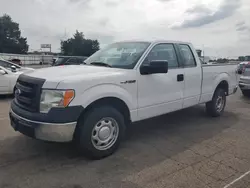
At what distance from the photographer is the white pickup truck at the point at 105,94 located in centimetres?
326

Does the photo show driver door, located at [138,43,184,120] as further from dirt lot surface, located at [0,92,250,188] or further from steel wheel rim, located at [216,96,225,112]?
steel wheel rim, located at [216,96,225,112]

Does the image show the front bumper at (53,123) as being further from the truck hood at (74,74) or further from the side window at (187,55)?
the side window at (187,55)

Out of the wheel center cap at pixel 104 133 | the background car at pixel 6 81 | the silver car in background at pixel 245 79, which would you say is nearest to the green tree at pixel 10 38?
the background car at pixel 6 81

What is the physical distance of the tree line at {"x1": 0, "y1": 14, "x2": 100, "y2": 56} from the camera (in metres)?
61.4

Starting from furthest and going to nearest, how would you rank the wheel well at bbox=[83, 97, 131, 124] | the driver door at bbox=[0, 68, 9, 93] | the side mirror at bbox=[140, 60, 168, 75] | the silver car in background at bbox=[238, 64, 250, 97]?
the silver car in background at bbox=[238, 64, 250, 97] < the driver door at bbox=[0, 68, 9, 93] < the side mirror at bbox=[140, 60, 168, 75] < the wheel well at bbox=[83, 97, 131, 124]

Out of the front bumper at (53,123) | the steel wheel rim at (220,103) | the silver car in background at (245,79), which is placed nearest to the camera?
the front bumper at (53,123)

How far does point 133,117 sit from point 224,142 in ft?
5.74

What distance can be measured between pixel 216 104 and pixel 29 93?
4491mm

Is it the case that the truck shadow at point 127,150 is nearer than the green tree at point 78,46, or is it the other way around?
the truck shadow at point 127,150

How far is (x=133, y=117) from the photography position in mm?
4070

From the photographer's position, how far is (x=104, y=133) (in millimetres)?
3666

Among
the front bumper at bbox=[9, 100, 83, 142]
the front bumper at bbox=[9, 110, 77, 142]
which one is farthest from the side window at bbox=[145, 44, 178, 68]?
the front bumper at bbox=[9, 110, 77, 142]

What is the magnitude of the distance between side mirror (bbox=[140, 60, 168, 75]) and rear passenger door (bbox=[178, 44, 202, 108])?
3.58ft

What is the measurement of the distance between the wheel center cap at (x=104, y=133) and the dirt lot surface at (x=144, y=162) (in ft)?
1.09
